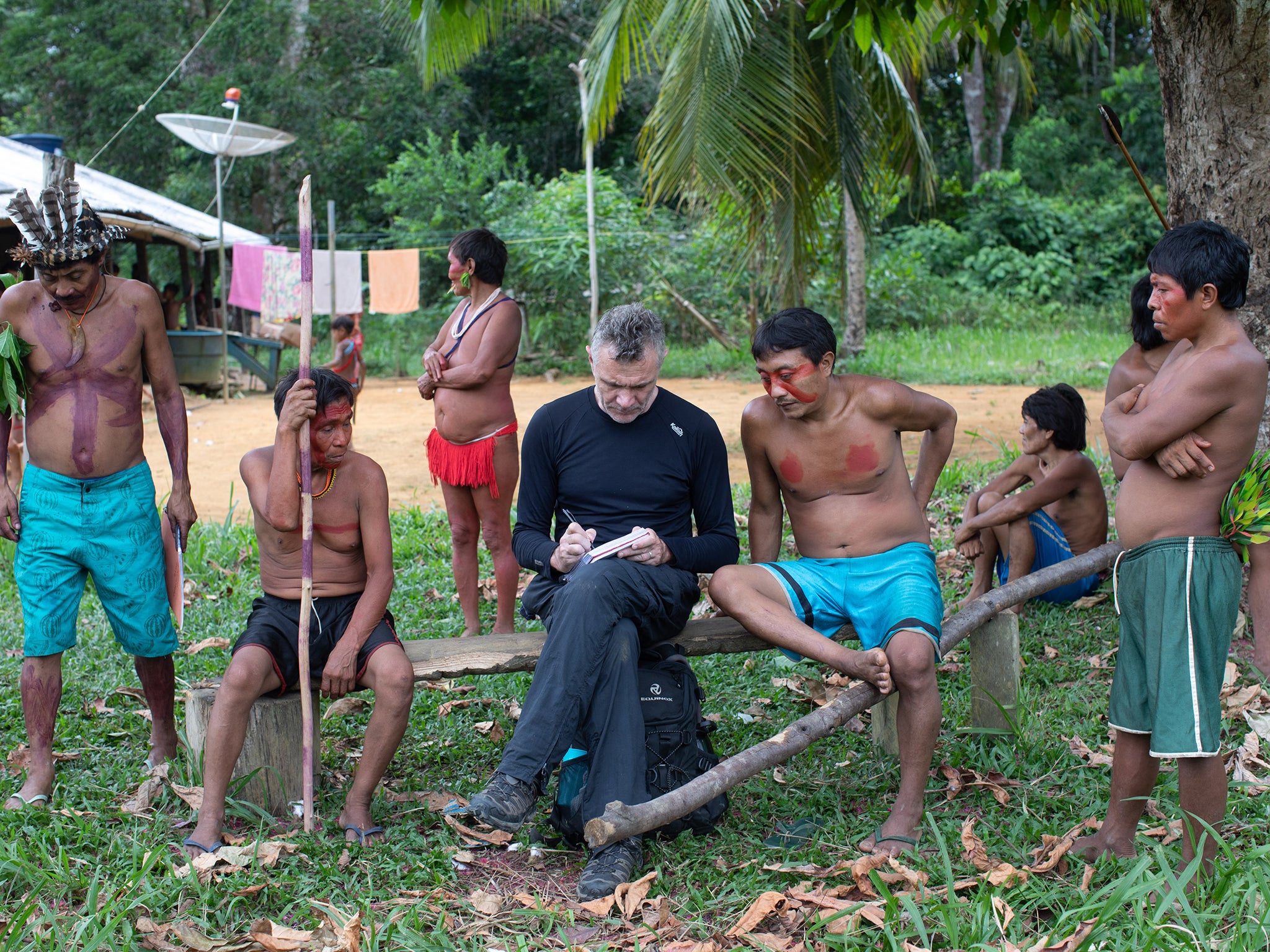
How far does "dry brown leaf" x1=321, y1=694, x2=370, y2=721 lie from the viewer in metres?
4.45

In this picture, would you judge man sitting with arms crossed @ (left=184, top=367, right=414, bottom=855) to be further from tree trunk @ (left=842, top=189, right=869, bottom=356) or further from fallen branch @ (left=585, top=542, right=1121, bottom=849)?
tree trunk @ (left=842, top=189, right=869, bottom=356)

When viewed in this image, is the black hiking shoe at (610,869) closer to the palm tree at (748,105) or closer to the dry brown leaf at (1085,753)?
the dry brown leaf at (1085,753)

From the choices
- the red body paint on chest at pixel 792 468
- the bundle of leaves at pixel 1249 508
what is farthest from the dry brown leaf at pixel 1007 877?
the red body paint on chest at pixel 792 468

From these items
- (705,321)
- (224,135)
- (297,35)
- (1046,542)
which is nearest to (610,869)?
(1046,542)

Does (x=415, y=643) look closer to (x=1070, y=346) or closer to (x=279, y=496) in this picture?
(x=279, y=496)

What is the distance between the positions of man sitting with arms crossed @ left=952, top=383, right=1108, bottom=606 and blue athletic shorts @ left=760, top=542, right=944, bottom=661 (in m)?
1.33

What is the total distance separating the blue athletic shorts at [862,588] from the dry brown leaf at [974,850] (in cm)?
58

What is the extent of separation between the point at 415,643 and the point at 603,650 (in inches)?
31.7

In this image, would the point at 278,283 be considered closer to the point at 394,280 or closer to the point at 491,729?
the point at 394,280

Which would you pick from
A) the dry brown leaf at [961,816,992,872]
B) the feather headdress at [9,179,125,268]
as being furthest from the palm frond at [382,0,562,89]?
the dry brown leaf at [961,816,992,872]

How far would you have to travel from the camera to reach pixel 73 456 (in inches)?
148

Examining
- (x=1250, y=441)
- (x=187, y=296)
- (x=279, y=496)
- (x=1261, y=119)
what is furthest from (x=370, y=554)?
(x=187, y=296)

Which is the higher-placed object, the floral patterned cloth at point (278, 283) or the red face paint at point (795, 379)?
the floral patterned cloth at point (278, 283)

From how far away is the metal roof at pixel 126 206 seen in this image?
13.0m
